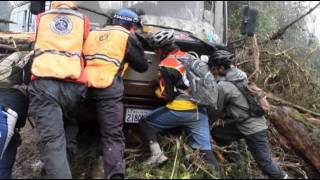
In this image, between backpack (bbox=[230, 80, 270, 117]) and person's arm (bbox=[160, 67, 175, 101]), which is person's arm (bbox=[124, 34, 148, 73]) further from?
backpack (bbox=[230, 80, 270, 117])

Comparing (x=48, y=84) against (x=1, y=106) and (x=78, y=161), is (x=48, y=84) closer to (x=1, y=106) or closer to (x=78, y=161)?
(x=1, y=106)

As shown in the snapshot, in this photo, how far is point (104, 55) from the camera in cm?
575

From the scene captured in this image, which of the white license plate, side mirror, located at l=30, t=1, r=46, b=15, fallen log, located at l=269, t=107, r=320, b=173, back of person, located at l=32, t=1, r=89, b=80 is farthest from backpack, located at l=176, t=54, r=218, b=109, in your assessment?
side mirror, located at l=30, t=1, r=46, b=15

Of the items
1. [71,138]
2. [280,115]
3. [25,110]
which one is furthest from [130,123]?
[280,115]

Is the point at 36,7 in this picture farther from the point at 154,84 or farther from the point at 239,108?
the point at 239,108

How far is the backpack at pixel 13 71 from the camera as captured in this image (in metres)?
6.16

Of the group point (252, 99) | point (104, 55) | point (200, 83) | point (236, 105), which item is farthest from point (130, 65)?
point (252, 99)

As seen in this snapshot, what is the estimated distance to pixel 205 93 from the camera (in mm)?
6129

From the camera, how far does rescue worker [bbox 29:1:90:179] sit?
5379 millimetres

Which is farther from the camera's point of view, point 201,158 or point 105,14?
point 105,14

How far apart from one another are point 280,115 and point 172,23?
187 centimetres

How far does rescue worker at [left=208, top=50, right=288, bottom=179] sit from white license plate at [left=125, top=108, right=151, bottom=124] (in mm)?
927

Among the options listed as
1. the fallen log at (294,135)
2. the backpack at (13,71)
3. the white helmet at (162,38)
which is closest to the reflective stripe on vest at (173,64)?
the white helmet at (162,38)

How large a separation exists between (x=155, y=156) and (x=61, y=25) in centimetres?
179
